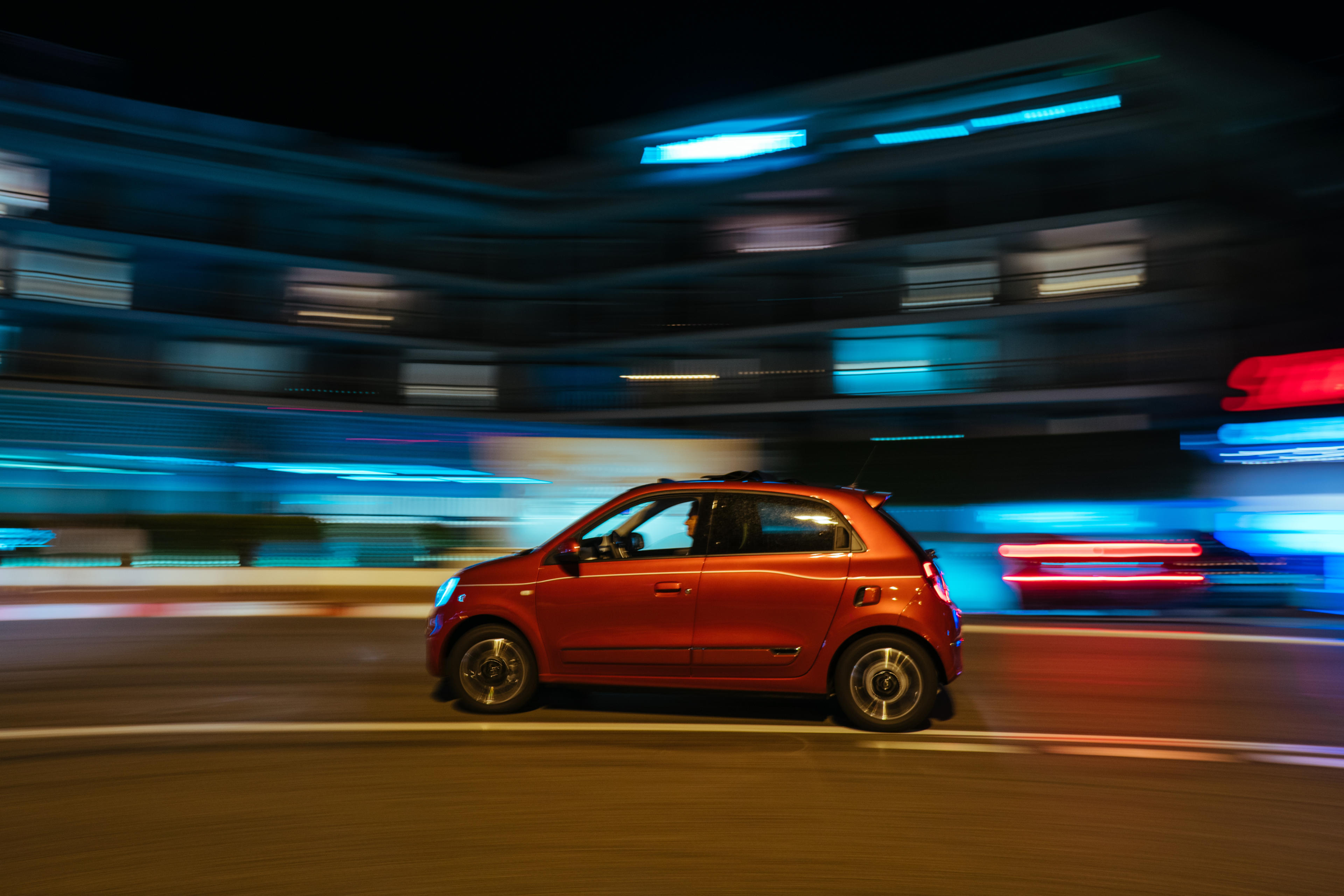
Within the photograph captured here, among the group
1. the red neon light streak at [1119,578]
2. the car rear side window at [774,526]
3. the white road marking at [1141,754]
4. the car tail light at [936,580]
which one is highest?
the car rear side window at [774,526]

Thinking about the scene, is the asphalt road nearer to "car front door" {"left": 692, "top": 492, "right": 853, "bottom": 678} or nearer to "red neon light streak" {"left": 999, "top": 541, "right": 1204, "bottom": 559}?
"car front door" {"left": 692, "top": 492, "right": 853, "bottom": 678}

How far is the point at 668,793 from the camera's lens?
5.05 metres

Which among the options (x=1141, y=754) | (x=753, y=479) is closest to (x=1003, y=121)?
(x=753, y=479)

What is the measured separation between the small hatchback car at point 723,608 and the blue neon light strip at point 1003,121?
2557 centimetres

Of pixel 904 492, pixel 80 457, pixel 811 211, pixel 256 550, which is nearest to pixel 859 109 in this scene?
pixel 811 211

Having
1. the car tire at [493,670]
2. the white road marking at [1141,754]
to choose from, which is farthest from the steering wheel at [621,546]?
the white road marking at [1141,754]

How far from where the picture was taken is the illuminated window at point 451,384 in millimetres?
36000

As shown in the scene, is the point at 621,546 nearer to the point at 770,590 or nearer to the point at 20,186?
the point at 770,590

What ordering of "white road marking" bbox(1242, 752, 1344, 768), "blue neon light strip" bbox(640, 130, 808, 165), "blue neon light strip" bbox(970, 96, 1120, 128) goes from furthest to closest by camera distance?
"blue neon light strip" bbox(640, 130, 808, 165) < "blue neon light strip" bbox(970, 96, 1120, 128) < "white road marking" bbox(1242, 752, 1344, 768)

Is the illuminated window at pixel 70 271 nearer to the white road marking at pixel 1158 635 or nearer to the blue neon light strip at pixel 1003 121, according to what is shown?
the blue neon light strip at pixel 1003 121

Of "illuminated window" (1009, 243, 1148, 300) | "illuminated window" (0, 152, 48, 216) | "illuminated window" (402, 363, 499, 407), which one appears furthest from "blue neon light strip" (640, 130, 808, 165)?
"illuminated window" (0, 152, 48, 216)

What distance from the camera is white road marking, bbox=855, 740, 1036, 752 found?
19.4ft

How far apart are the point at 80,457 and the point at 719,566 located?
29951 millimetres

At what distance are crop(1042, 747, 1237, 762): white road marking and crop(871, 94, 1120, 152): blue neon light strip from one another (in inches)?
1021
